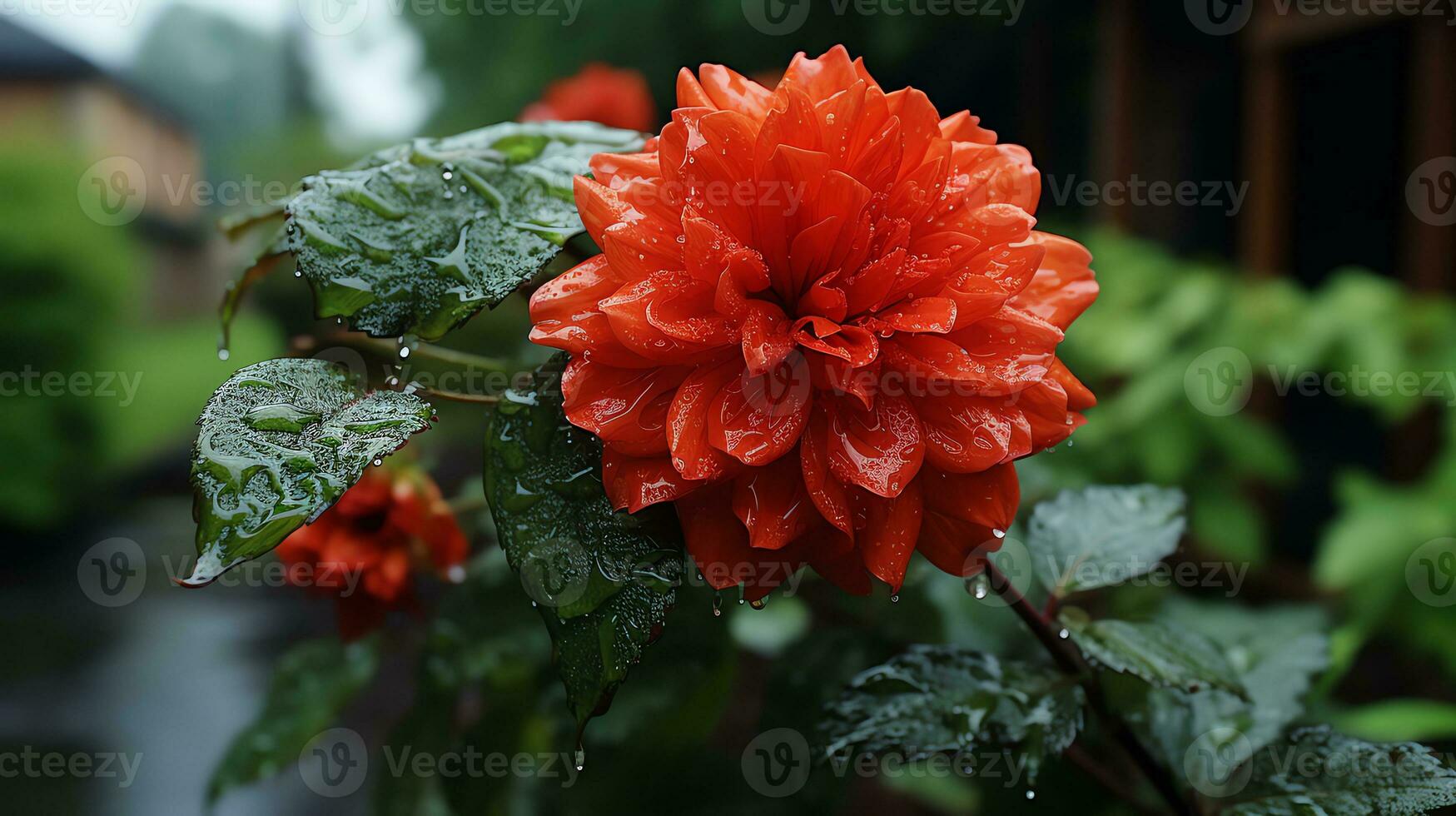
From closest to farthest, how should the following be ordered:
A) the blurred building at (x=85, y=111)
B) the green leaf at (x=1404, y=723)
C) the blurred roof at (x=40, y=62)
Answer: the green leaf at (x=1404, y=723), the blurred building at (x=85, y=111), the blurred roof at (x=40, y=62)

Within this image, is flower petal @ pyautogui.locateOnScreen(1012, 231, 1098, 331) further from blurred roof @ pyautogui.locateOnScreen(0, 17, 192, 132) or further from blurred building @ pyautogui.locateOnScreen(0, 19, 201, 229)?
blurred roof @ pyautogui.locateOnScreen(0, 17, 192, 132)

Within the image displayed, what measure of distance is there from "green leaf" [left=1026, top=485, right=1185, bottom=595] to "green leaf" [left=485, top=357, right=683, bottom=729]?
201 mm

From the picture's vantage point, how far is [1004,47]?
8.38 feet

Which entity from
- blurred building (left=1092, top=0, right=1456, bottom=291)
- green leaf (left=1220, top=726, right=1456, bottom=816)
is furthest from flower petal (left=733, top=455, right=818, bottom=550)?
blurred building (left=1092, top=0, right=1456, bottom=291)

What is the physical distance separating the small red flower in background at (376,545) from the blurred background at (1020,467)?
0.10ft

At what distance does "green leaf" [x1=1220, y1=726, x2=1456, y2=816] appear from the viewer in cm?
30

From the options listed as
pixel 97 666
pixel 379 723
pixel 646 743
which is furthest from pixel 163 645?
pixel 646 743

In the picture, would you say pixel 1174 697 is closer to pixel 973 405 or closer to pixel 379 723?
pixel 973 405

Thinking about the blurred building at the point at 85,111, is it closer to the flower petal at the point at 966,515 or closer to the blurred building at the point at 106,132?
the blurred building at the point at 106,132

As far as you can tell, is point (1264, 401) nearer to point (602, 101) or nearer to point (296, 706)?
point (602, 101)

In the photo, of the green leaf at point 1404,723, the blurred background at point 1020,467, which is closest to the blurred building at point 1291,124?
the blurred background at point 1020,467

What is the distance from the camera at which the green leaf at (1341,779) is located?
30cm

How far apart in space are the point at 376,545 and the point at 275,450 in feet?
0.75

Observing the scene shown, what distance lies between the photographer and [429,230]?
0.98 feet
